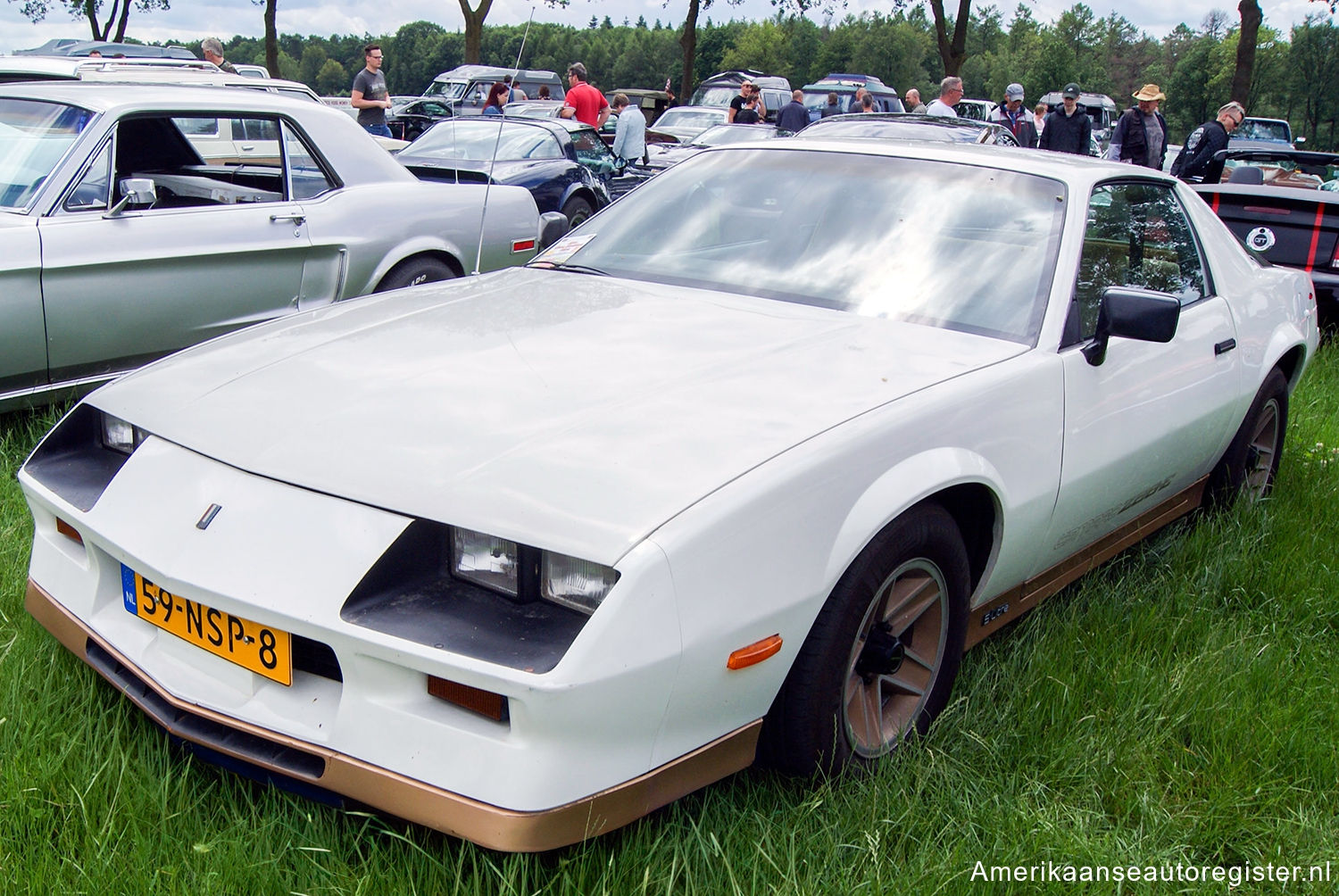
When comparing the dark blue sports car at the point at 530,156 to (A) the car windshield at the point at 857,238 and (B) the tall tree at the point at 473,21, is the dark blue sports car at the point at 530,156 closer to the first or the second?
(A) the car windshield at the point at 857,238

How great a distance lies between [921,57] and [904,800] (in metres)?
85.3

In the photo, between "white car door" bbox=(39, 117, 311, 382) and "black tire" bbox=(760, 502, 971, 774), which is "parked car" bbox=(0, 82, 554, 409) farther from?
"black tire" bbox=(760, 502, 971, 774)

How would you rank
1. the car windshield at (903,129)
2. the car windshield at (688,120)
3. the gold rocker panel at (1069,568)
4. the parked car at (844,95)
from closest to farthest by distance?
the gold rocker panel at (1069,568), the car windshield at (903,129), the car windshield at (688,120), the parked car at (844,95)

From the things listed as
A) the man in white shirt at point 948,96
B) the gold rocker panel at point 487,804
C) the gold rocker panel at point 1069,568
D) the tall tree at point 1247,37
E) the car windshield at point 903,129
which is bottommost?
the gold rocker panel at point 1069,568

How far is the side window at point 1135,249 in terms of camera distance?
3086 mm

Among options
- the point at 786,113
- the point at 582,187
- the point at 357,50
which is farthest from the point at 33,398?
the point at 357,50

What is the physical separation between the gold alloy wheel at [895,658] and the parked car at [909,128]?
532 cm

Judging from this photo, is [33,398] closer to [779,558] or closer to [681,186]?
[681,186]

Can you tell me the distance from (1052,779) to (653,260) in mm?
1747

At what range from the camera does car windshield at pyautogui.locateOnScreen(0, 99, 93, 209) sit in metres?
4.45

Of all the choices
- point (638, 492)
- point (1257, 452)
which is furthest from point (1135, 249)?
point (638, 492)

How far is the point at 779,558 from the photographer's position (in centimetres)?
201

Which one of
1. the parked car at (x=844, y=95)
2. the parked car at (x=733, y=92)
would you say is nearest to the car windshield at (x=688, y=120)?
the parked car at (x=844, y=95)

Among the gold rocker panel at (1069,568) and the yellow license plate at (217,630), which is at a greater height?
the yellow license plate at (217,630)
